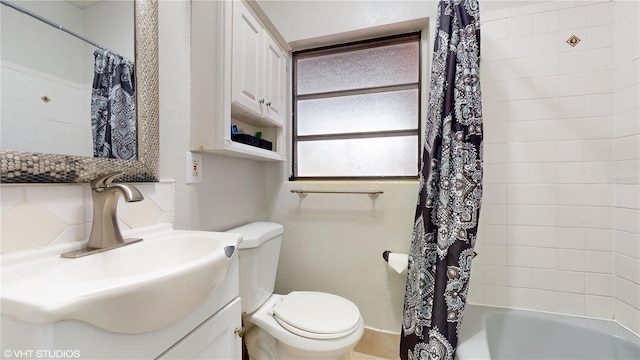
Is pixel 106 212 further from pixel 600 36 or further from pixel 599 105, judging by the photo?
pixel 600 36

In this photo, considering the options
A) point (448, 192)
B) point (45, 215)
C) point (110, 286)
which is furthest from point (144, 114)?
point (448, 192)

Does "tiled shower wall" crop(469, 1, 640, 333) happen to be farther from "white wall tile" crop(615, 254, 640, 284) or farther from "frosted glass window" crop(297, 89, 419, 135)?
"frosted glass window" crop(297, 89, 419, 135)

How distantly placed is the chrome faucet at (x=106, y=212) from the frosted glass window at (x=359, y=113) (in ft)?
4.29

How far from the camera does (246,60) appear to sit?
1.26m

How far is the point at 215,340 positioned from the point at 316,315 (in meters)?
0.59

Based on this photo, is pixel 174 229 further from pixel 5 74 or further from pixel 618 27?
pixel 618 27

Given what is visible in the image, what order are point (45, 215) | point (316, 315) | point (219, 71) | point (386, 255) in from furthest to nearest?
Answer: point (386, 255)
point (316, 315)
point (219, 71)
point (45, 215)

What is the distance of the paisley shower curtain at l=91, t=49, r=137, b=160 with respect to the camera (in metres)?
0.80

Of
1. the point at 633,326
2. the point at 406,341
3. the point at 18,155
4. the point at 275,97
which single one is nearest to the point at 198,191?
the point at 18,155

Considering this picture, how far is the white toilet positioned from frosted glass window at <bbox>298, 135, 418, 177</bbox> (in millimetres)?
637

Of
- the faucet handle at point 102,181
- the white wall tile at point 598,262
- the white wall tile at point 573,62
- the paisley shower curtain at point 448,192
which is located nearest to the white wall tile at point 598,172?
the white wall tile at point 598,262

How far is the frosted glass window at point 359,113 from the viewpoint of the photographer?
1.70 m

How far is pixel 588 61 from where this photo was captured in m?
1.30

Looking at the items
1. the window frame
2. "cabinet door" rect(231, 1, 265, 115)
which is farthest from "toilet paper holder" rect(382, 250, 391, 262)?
"cabinet door" rect(231, 1, 265, 115)
